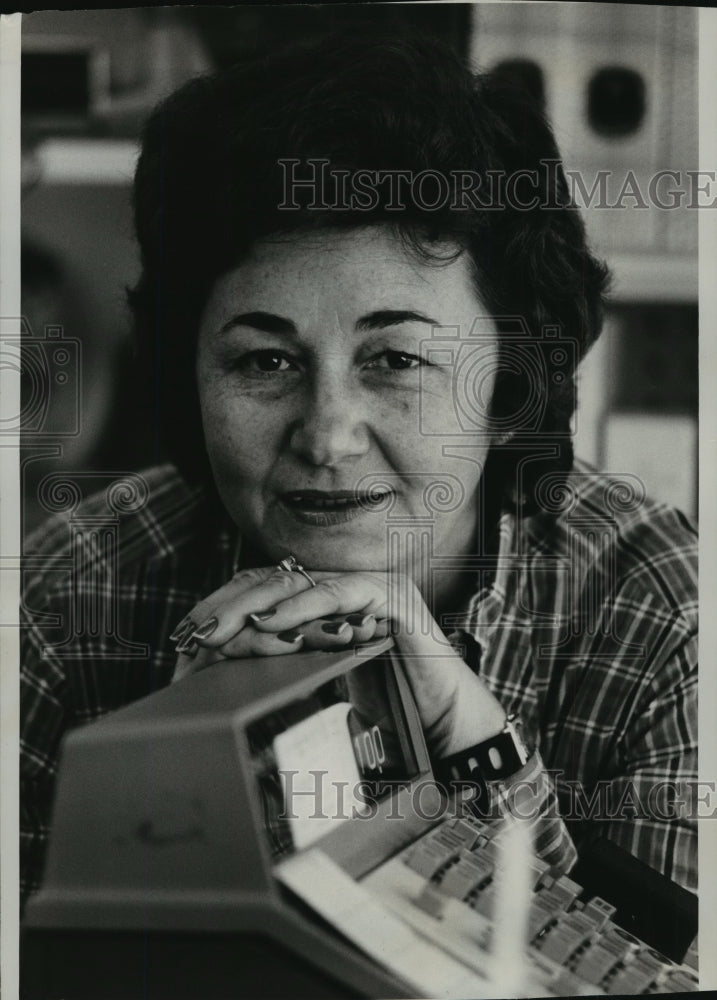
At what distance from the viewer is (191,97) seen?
832 millimetres

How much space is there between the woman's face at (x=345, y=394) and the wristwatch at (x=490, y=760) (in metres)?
0.17

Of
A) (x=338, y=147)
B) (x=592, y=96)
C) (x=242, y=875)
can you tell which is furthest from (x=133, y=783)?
(x=592, y=96)

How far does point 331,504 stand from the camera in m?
0.83

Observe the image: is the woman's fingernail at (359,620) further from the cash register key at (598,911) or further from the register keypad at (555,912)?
the cash register key at (598,911)

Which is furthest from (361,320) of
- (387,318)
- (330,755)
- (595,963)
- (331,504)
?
(595,963)

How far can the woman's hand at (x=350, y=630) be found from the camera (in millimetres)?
792

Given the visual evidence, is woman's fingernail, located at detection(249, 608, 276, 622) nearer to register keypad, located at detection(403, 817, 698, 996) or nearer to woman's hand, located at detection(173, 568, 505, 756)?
woman's hand, located at detection(173, 568, 505, 756)

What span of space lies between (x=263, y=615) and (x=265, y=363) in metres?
0.22

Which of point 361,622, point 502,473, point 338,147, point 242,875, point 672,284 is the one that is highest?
point 338,147

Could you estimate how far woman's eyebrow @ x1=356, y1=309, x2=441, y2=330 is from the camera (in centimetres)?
81

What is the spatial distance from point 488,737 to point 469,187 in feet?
1.65

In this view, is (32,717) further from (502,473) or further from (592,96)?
(592,96)

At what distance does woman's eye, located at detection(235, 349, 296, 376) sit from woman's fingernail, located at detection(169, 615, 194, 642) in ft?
0.75

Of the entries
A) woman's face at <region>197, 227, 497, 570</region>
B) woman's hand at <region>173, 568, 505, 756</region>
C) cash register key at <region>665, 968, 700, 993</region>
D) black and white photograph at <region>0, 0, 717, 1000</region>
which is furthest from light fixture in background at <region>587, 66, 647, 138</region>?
cash register key at <region>665, 968, 700, 993</region>
